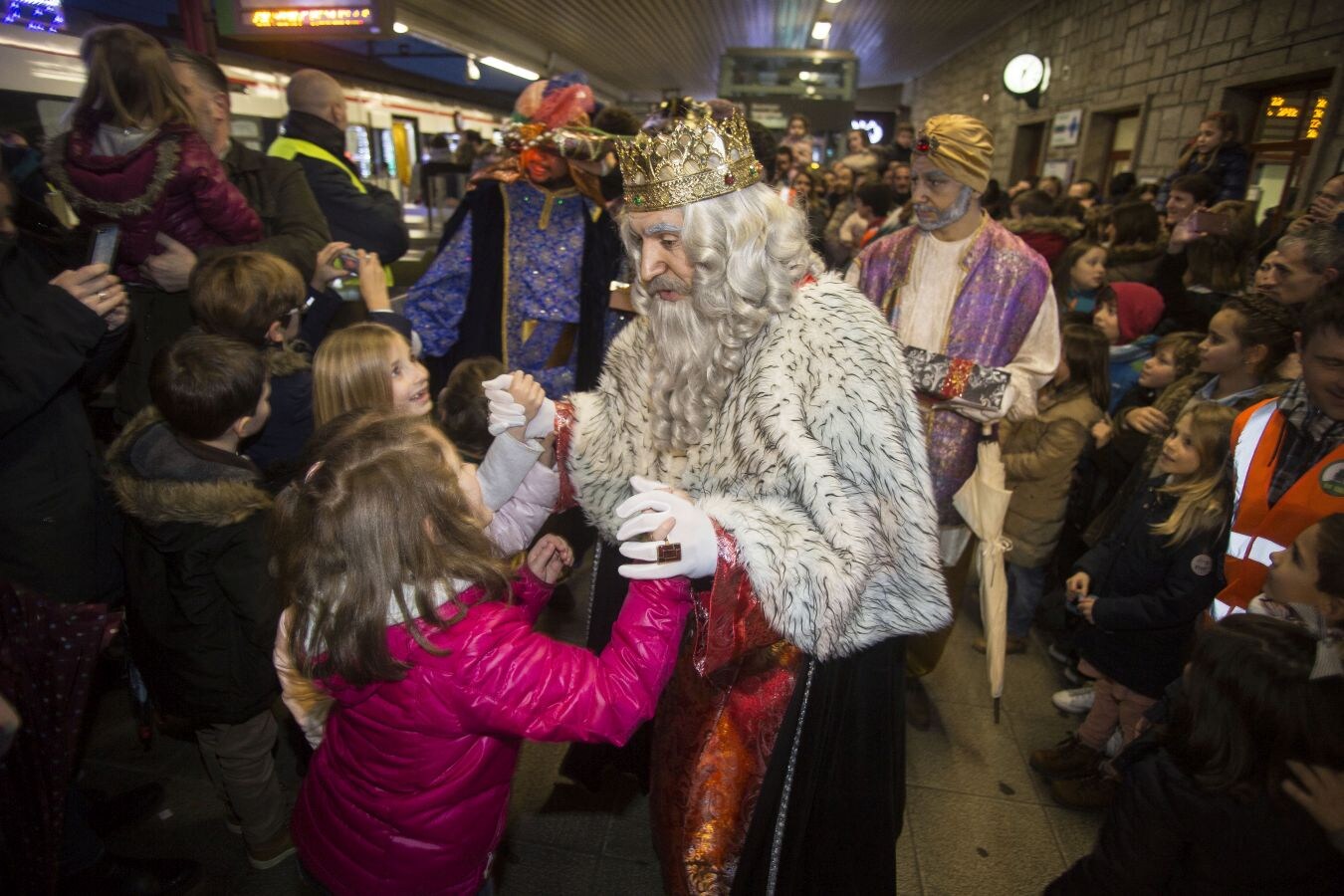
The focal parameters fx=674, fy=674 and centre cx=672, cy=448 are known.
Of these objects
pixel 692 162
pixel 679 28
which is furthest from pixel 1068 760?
pixel 679 28

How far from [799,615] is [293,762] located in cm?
226

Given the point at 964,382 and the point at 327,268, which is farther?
the point at 327,268

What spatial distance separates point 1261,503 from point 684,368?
5.11 feet

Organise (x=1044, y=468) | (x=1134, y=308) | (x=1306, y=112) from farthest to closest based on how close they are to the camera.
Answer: (x=1306, y=112) < (x=1134, y=308) < (x=1044, y=468)

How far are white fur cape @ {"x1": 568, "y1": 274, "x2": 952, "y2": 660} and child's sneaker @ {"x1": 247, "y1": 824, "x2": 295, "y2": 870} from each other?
176cm

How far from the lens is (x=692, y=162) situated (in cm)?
142

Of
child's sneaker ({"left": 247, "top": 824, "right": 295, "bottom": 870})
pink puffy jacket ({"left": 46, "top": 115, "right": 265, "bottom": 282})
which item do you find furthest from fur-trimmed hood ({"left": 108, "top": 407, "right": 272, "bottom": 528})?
child's sneaker ({"left": 247, "top": 824, "right": 295, "bottom": 870})

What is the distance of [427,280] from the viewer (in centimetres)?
312

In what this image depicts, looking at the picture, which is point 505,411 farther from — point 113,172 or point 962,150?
point 962,150

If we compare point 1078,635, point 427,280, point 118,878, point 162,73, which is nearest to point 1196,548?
point 1078,635

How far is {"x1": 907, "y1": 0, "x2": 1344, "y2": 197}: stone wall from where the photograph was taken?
4.84 meters

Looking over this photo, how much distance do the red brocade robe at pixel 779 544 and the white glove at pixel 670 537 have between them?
37 mm

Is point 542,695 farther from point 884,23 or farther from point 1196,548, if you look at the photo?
point 884,23

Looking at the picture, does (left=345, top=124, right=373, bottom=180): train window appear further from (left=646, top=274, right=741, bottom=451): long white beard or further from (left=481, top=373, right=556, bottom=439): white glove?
(left=646, top=274, right=741, bottom=451): long white beard
